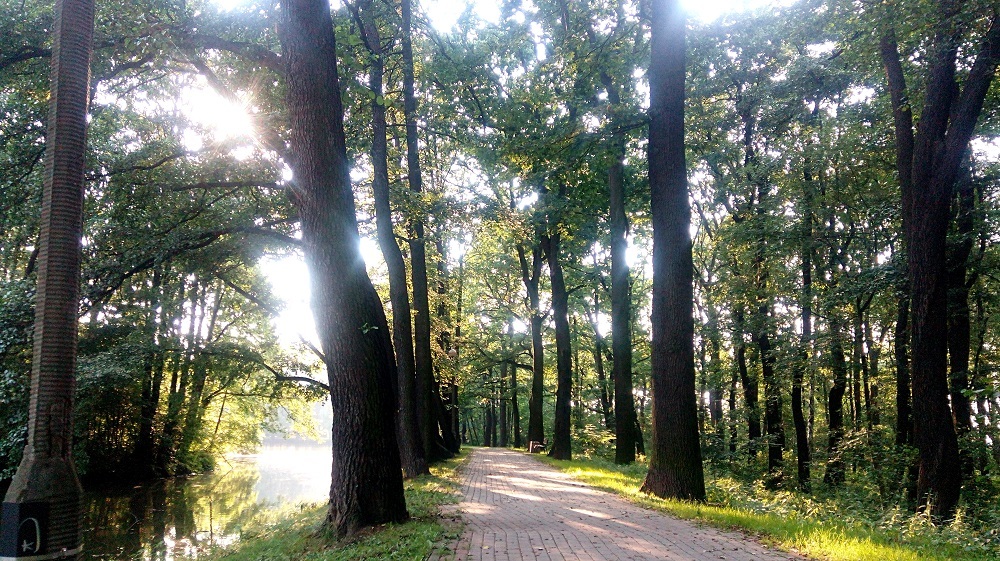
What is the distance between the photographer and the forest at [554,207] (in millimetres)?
8492

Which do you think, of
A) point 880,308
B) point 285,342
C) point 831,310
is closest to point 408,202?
point 831,310

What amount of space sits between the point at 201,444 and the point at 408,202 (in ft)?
76.2

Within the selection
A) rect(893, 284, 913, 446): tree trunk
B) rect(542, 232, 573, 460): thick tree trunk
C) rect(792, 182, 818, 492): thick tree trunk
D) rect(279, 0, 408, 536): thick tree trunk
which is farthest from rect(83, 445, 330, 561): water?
rect(893, 284, 913, 446): tree trunk

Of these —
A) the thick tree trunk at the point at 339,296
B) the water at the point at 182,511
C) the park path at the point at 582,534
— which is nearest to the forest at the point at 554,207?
the thick tree trunk at the point at 339,296

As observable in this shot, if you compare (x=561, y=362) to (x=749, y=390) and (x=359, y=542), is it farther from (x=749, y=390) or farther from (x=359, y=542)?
(x=359, y=542)

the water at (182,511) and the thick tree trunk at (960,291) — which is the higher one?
the thick tree trunk at (960,291)

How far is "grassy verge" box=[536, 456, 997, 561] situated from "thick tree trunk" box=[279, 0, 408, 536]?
3.96 meters

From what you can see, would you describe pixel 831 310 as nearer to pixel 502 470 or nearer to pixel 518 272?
pixel 502 470

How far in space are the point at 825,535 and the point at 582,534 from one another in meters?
2.49

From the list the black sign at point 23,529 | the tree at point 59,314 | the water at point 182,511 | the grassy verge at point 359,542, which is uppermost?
the tree at point 59,314

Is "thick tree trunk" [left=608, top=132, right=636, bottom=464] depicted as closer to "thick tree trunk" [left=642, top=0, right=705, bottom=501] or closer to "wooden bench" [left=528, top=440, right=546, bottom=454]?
"thick tree trunk" [left=642, top=0, right=705, bottom=501]

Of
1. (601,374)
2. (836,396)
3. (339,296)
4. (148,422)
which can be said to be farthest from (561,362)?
(148,422)

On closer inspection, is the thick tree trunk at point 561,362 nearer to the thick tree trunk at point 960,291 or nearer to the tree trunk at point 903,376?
the tree trunk at point 903,376

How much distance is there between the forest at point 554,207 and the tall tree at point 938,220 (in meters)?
0.05
